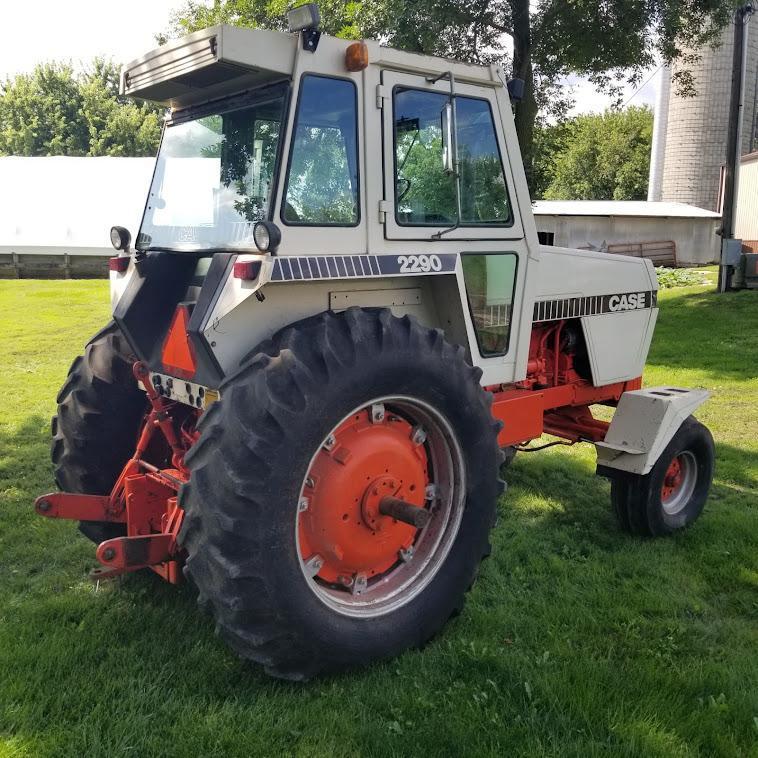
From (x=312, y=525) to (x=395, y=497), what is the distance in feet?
1.33

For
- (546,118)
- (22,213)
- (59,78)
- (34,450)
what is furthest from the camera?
(59,78)

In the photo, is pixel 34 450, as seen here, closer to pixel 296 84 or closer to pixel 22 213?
pixel 296 84

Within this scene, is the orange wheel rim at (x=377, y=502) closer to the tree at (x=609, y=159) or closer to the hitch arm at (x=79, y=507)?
the hitch arm at (x=79, y=507)

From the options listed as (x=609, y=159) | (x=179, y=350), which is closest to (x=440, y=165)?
(x=179, y=350)

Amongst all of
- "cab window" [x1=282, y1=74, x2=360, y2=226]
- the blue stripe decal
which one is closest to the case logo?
the blue stripe decal

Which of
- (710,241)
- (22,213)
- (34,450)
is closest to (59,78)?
(22,213)

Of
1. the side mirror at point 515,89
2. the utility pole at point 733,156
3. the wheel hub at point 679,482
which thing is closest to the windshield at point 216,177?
the side mirror at point 515,89

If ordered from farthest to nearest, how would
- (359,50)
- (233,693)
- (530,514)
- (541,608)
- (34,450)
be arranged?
(34,450)
(530,514)
(541,608)
(359,50)
(233,693)

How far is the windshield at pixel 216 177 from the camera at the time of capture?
347 centimetres

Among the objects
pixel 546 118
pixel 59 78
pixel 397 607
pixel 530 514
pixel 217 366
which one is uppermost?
pixel 59 78

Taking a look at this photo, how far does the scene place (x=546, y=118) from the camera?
14.1 metres

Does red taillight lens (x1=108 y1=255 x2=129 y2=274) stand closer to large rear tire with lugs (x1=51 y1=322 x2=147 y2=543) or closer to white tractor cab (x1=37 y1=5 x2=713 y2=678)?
white tractor cab (x1=37 y1=5 x2=713 y2=678)

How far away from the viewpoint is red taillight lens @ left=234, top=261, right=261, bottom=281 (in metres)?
3.09

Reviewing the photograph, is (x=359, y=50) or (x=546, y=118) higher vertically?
(x=546, y=118)
